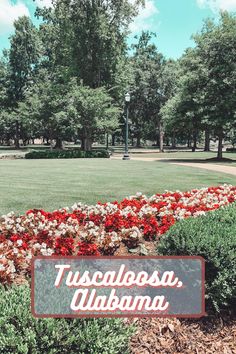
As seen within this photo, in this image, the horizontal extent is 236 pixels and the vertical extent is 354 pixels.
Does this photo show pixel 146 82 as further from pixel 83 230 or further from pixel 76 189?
pixel 83 230

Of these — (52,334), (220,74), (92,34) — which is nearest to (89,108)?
(92,34)

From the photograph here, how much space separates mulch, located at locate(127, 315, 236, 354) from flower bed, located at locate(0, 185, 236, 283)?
1437 millimetres

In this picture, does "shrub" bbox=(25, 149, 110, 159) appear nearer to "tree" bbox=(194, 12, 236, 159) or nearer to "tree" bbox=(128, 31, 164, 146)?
"tree" bbox=(194, 12, 236, 159)

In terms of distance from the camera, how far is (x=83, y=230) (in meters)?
6.83

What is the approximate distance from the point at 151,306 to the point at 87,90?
33.3 metres

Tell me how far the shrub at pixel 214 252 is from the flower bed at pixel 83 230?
123 centimetres

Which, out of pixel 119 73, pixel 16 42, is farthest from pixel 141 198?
pixel 16 42

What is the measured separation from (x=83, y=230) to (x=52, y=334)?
3990 millimetres

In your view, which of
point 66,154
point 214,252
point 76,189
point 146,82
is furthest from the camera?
point 146,82

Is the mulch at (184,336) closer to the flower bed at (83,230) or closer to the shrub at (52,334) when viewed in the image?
the shrub at (52,334)

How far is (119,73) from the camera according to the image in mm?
40812

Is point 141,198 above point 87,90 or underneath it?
underneath

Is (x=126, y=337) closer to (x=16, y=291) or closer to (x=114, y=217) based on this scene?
(x=16, y=291)

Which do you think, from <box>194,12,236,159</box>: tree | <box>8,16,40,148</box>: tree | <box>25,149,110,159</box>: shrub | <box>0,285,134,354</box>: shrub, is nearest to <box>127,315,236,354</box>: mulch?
<box>0,285,134,354</box>: shrub
